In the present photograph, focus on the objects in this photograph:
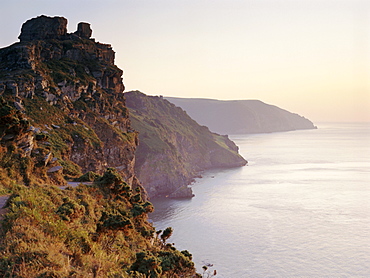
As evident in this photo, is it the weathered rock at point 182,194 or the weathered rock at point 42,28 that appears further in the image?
the weathered rock at point 182,194

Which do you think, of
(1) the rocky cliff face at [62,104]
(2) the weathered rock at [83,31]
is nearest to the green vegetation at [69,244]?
(1) the rocky cliff face at [62,104]

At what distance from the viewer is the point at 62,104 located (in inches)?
2469

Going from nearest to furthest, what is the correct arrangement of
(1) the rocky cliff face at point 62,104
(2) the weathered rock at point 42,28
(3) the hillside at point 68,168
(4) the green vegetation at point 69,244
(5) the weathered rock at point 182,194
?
(4) the green vegetation at point 69,244 → (3) the hillside at point 68,168 → (1) the rocky cliff face at point 62,104 → (2) the weathered rock at point 42,28 → (5) the weathered rock at point 182,194

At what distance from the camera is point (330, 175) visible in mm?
154125

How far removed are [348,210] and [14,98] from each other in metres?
97.6

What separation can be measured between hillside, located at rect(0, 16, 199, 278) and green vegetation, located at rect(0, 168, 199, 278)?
0.05 metres

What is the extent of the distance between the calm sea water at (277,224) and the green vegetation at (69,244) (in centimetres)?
4269

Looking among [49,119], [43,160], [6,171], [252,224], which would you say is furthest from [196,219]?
[6,171]

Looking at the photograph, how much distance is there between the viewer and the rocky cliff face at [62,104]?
31266 mm

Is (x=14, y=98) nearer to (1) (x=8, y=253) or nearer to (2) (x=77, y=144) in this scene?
(2) (x=77, y=144)

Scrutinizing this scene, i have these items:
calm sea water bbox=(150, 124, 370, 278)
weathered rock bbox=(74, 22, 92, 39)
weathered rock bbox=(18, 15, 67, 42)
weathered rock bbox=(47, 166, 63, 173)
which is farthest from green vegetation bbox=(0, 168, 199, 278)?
weathered rock bbox=(74, 22, 92, 39)

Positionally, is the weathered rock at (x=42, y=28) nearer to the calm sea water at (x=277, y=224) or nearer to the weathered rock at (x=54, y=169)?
the weathered rock at (x=54, y=169)

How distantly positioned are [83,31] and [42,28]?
13.7m

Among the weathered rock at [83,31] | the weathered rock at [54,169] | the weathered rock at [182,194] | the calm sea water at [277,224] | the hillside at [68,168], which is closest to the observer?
the hillside at [68,168]
